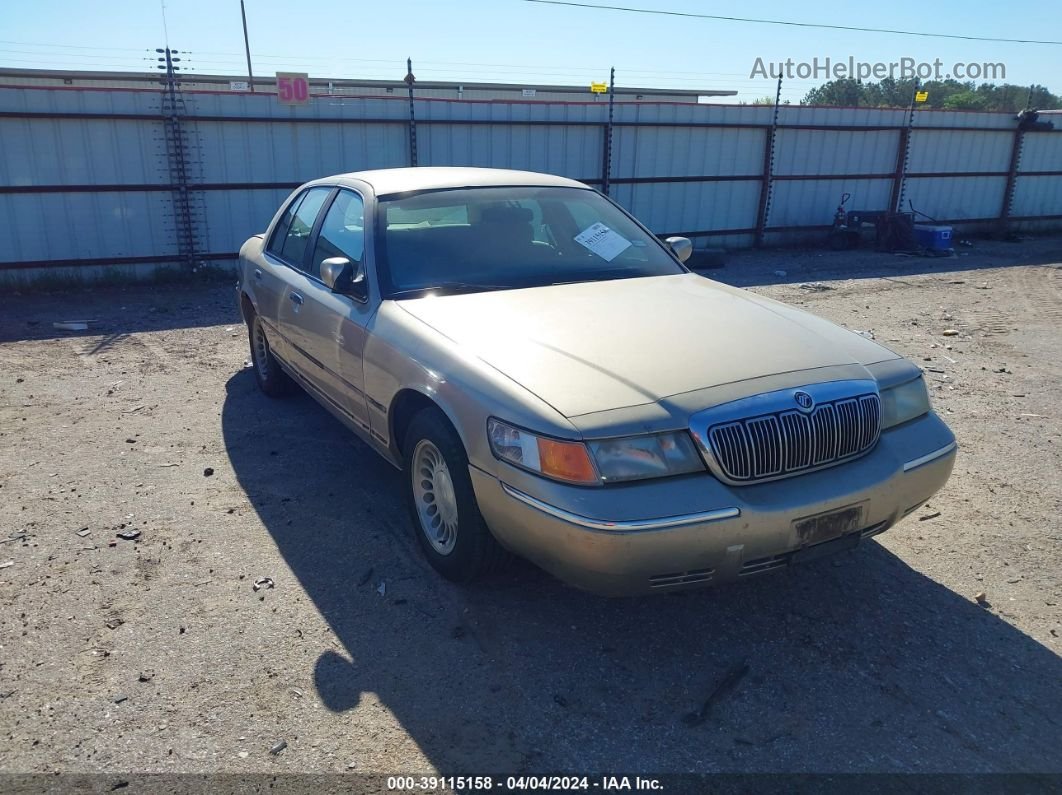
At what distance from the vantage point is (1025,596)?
11.7 feet

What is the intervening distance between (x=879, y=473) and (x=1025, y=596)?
1.08 m

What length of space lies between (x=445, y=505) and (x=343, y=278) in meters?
1.30

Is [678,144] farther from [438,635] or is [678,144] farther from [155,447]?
[438,635]

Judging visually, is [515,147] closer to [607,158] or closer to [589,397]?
[607,158]

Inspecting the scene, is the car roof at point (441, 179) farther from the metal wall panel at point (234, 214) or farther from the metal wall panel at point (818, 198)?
the metal wall panel at point (818, 198)

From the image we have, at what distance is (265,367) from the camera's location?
6.21 m

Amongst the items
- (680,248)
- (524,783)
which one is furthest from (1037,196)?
(524,783)

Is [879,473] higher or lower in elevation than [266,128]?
lower

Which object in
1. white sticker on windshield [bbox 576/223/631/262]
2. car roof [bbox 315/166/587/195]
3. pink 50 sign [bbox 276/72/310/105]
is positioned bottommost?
white sticker on windshield [bbox 576/223/631/262]

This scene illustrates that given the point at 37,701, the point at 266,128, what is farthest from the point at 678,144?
the point at 37,701

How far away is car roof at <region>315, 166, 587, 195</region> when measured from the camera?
14.8 ft

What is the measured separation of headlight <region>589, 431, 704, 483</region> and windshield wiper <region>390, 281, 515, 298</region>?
148cm

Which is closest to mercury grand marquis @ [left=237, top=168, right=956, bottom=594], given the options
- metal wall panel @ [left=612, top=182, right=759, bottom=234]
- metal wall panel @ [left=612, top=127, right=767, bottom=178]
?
metal wall panel @ [left=612, top=127, right=767, bottom=178]

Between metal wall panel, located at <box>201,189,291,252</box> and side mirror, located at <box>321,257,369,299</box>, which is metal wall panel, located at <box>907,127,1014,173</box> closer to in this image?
metal wall panel, located at <box>201,189,291,252</box>
